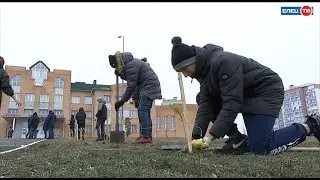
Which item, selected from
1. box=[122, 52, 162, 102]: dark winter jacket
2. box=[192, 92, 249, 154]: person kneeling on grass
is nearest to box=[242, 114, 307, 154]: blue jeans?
box=[192, 92, 249, 154]: person kneeling on grass

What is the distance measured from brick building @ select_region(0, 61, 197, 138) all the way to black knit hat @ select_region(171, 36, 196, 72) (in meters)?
63.6

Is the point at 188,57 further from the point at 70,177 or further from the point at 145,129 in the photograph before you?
the point at 145,129

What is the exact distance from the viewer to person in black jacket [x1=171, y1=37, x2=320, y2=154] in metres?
4.29

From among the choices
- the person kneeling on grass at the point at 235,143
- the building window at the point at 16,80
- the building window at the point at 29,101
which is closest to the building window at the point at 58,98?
the building window at the point at 29,101

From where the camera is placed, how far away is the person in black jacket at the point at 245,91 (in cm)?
429

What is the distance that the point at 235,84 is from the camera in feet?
14.0

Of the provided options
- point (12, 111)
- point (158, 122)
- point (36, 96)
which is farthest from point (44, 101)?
point (158, 122)

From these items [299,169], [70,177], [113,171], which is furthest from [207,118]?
[70,177]

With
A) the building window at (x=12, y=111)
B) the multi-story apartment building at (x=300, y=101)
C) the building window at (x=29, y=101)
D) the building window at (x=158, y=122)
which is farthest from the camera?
the building window at (x=158, y=122)

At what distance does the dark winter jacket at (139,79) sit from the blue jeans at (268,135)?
3.31 metres

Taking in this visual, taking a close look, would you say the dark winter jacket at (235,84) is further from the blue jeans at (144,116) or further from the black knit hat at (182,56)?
the blue jeans at (144,116)

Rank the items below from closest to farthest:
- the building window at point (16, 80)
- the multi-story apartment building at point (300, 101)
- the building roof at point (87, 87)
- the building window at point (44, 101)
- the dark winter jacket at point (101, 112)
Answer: the dark winter jacket at point (101, 112), the building window at point (16, 80), the building window at point (44, 101), the multi-story apartment building at point (300, 101), the building roof at point (87, 87)

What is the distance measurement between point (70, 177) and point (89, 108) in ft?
252

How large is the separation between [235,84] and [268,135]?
0.73 metres
